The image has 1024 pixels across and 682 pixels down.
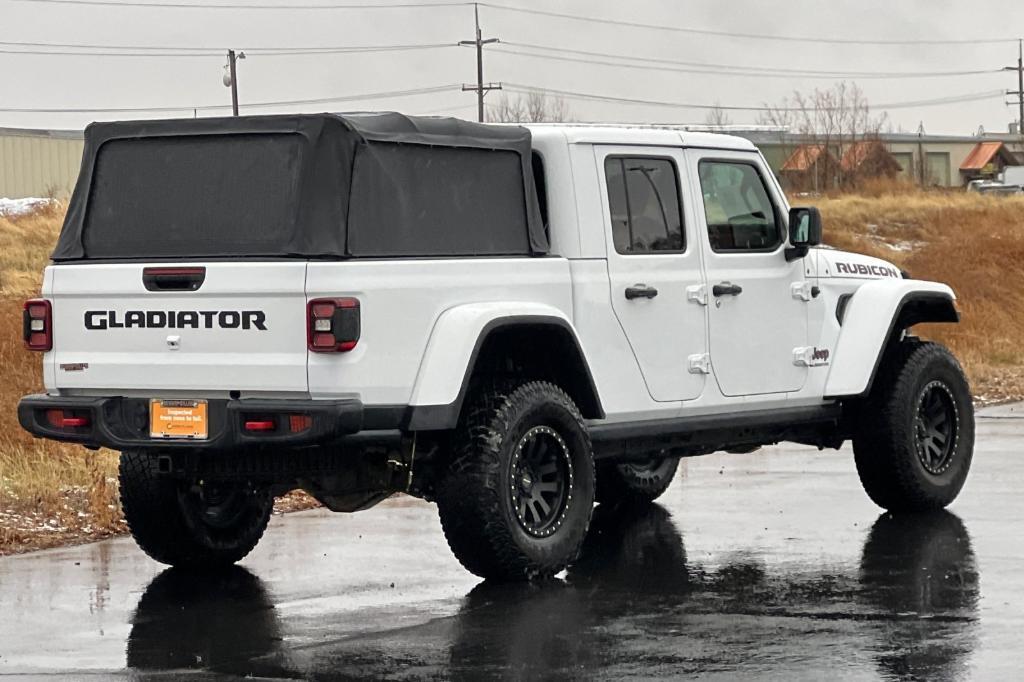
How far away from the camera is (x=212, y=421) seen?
327 inches

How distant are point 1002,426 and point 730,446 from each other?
5605mm

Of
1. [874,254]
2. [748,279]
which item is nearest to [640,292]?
[748,279]

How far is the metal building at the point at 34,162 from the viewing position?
267ft

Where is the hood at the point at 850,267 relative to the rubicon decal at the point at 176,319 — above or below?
above

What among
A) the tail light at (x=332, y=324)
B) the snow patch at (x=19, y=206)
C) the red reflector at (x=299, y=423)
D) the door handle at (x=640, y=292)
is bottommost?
the red reflector at (x=299, y=423)

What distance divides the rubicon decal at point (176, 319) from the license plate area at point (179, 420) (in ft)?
1.05

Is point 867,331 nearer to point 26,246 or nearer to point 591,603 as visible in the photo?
point 591,603

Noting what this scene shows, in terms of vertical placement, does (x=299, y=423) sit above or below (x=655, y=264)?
below

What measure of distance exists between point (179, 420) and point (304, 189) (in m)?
1.09

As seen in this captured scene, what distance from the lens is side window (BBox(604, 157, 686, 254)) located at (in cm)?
956

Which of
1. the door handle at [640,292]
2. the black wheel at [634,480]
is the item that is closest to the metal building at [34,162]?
the black wheel at [634,480]

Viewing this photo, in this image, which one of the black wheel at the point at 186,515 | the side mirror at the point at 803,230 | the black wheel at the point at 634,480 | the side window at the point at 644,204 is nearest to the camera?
the black wheel at the point at 186,515

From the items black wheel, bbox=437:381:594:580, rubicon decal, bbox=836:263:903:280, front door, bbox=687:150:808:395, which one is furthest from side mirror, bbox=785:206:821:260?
black wheel, bbox=437:381:594:580

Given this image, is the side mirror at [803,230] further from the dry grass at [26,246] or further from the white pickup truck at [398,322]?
the dry grass at [26,246]
